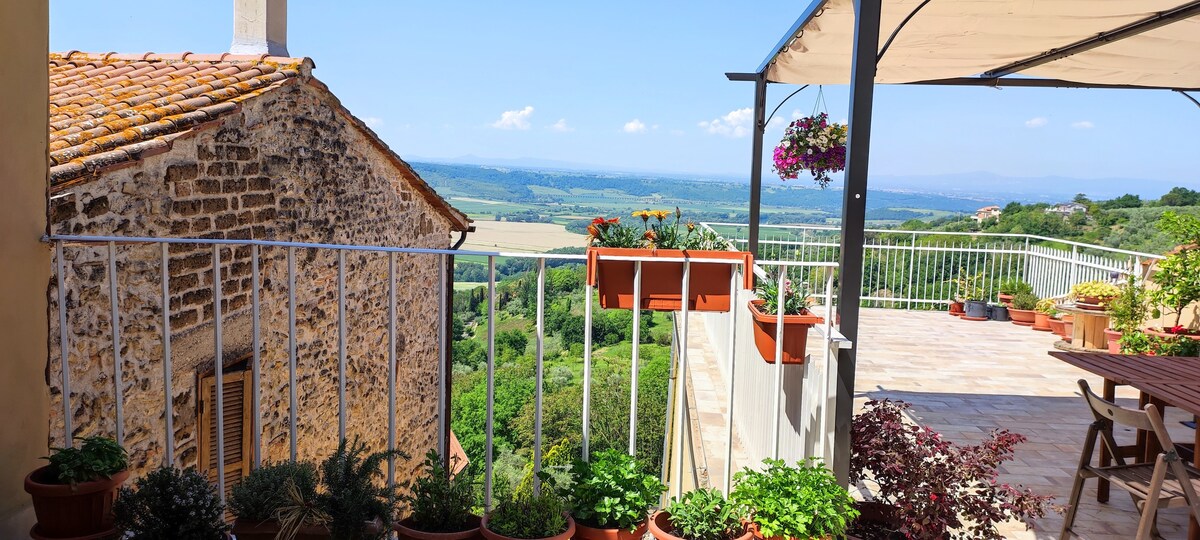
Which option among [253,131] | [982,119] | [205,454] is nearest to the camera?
[205,454]

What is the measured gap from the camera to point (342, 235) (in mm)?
6504

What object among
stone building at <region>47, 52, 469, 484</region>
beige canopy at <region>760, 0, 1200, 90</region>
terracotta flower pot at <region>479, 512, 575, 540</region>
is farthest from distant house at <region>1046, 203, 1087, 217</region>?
terracotta flower pot at <region>479, 512, 575, 540</region>

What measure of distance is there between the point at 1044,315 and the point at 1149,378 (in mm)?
6070

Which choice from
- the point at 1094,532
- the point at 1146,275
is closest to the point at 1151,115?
the point at 1146,275

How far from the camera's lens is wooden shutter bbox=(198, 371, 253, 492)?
484 cm

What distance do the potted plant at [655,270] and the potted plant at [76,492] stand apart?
1.50 metres

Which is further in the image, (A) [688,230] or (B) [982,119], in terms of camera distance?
(B) [982,119]

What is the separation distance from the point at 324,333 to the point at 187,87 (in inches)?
79.0

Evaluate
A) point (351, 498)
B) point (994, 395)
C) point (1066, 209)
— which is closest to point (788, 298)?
point (351, 498)

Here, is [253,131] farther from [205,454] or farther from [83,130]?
[205,454]

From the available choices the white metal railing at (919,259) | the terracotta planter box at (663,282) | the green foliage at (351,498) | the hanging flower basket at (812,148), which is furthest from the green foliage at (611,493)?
the white metal railing at (919,259)

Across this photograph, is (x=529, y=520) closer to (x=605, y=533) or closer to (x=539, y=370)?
(x=605, y=533)

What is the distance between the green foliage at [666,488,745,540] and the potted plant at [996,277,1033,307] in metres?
9.06

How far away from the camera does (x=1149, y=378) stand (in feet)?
12.6
